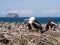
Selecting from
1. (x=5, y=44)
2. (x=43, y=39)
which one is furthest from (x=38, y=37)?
(x=5, y=44)

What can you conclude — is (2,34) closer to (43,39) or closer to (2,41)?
(2,41)

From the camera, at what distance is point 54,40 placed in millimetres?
9656

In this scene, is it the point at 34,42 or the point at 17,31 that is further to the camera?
the point at 17,31

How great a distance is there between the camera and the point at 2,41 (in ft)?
30.5

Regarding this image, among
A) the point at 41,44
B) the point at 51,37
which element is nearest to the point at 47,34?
the point at 51,37

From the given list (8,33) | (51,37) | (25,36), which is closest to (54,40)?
(51,37)

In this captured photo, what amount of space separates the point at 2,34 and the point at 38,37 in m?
1.11

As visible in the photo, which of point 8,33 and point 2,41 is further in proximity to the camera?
point 8,33

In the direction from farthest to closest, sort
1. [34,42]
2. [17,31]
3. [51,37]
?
[17,31] → [51,37] → [34,42]

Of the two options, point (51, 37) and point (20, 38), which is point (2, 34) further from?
point (51, 37)

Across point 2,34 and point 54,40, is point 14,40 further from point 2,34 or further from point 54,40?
point 54,40

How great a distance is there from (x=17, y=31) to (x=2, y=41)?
1.40 meters

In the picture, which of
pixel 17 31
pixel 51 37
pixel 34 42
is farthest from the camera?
pixel 17 31

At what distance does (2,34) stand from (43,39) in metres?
1.26
